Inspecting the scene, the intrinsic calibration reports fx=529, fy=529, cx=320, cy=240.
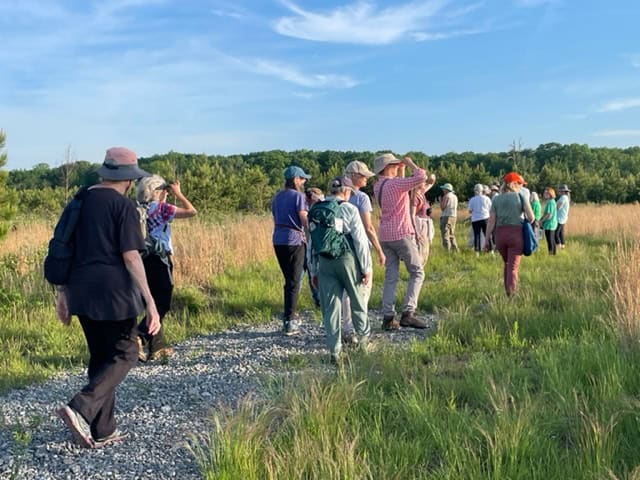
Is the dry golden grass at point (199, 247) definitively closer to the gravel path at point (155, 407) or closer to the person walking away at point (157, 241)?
the gravel path at point (155, 407)

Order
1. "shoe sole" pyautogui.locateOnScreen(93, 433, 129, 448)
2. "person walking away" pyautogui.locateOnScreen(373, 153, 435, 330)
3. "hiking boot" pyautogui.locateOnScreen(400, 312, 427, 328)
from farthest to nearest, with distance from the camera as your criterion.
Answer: "hiking boot" pyautogui.locateOnScreen(400, 312, 427, 328)
"person walking away" pyautogui.locateOnScreen(373, 153, 435, 330)
"shoe sole" pyautogui.locateOnScreen(93, 433, 129, 448)

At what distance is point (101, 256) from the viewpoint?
3354 millimetres

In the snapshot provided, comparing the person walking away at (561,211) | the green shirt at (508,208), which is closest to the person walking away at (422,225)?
the green shirt at (508,208)

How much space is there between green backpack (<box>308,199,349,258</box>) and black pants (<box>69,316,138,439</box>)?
6.35ft

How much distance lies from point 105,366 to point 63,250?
0.79 m

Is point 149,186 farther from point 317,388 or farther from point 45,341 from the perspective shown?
point 317,388

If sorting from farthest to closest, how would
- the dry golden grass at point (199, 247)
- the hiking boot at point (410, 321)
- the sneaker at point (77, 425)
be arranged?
the dry golden grass at point (199, 247) → the hiking boot at point (410, 321) → the sneaker at point (77, 425)

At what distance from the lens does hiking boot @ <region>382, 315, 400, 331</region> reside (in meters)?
6.37

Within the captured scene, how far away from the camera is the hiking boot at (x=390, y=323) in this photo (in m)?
6.37

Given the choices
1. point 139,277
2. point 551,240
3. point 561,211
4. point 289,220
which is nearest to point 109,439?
point 139,277

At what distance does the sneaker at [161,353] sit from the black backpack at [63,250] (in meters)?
2.29

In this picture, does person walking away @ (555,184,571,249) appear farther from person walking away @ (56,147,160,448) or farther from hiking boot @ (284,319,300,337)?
A: person walking away @ (56,147,160,448)

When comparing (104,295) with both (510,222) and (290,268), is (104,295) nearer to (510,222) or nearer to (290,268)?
Result: (290,268)

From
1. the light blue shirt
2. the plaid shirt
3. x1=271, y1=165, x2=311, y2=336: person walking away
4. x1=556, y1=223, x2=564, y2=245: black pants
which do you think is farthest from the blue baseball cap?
x1=556, y1=223, x2=564, y2=245: black pants
